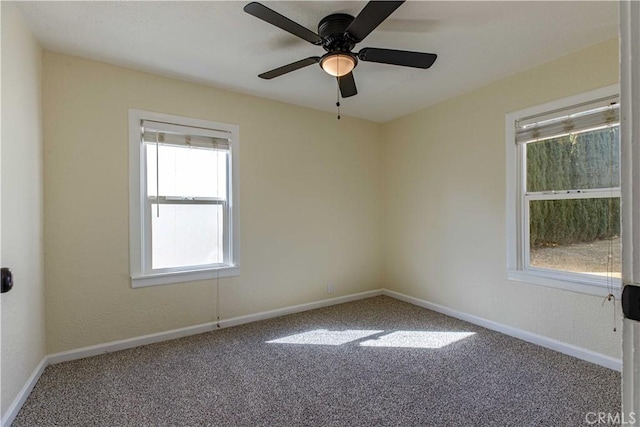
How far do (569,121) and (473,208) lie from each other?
1122 millimetres

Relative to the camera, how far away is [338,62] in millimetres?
2088

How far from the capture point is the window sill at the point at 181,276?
288 centimetres

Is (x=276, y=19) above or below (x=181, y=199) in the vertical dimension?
above

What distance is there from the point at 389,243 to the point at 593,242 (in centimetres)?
227

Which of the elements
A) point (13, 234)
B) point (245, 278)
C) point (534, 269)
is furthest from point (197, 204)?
point (534, 269)

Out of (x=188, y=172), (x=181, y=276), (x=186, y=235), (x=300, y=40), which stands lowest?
(x=181, y=276)

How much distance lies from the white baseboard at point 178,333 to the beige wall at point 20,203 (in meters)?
0.23

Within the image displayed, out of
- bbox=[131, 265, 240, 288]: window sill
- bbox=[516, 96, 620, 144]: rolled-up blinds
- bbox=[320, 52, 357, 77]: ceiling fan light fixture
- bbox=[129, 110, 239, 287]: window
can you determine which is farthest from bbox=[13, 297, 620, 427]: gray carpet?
bbox=[320, 52, 357, 77]: ceiling fan light fixture

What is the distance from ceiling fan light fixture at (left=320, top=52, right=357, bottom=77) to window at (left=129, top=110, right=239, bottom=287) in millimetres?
1591

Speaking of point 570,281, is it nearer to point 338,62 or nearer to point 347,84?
point 347,84

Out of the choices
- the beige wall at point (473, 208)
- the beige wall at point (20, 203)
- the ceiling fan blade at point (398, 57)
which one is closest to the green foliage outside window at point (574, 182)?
the beige wall at point (473, 208)

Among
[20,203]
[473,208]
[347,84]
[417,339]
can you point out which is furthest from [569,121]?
[20,203]

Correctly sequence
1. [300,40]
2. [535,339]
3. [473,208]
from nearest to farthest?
1. [300,40]
2. [535,339]
3. [473,208]

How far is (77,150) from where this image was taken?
262 cm
